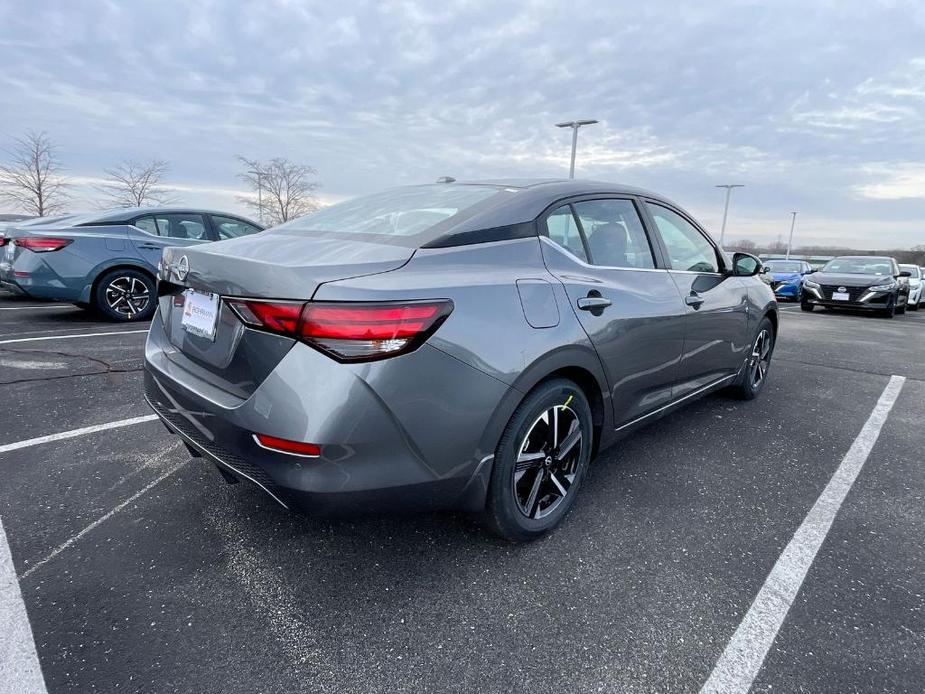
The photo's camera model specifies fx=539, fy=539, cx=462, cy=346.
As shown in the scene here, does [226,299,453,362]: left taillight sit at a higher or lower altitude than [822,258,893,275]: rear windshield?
higher

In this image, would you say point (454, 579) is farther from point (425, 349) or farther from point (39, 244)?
point (39, 244)

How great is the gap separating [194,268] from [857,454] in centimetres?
389

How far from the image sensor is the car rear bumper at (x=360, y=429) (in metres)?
1.65

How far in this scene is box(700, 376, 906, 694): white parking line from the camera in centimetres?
166

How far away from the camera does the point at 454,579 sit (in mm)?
2082

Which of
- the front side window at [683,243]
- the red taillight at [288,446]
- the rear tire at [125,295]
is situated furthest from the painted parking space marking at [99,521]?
the rear tire at [125,295]

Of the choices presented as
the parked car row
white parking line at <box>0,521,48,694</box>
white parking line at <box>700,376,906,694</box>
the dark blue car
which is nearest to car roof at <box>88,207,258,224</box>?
white parking line at <box>0,521,48,694</box>

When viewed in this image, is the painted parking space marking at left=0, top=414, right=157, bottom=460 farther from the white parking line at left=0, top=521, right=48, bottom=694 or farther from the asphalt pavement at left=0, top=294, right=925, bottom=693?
the white parking line at left=0, top=521, right=48, bottom=694

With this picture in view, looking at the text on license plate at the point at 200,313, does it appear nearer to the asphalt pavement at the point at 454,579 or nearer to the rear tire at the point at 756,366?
the asphalt pavement at the point at 454,579

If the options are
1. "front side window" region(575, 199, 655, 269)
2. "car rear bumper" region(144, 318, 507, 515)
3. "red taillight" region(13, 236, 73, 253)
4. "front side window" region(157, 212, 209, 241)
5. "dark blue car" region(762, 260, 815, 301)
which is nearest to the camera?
"car rear bumper" region(144, 318, 507, 515)

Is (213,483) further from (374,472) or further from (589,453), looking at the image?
(589,453)

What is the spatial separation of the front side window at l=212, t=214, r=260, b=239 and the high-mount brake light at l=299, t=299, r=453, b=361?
6.72m

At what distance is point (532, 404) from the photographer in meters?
2.11

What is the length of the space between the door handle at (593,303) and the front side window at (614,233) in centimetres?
21
